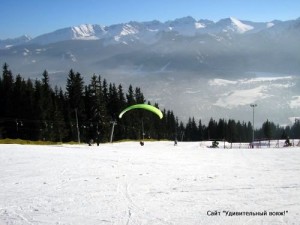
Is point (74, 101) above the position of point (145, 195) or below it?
above

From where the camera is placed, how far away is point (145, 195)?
45.5 feet

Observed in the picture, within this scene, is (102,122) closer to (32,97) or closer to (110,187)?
(32,97)

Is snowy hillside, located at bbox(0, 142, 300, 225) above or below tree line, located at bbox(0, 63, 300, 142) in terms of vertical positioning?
below

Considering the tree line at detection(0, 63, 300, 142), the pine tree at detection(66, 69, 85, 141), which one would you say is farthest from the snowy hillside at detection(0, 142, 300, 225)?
the pine tree at detection(66, 69, 85, 141)

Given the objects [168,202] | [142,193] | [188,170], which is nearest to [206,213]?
[168,202]

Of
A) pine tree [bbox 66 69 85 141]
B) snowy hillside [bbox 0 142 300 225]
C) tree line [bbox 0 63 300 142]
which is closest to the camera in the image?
snowy hillside [bbox 0 142 300 225]

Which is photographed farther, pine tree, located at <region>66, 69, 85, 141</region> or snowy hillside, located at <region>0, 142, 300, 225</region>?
pine tree, located at <region>66, 69, 85, 141</region>

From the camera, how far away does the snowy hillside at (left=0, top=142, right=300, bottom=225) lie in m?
10.7

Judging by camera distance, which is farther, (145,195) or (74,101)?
A: (74,101)

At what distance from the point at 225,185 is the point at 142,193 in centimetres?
367

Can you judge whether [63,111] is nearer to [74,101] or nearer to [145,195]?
[74,101]

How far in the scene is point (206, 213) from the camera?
11.2m

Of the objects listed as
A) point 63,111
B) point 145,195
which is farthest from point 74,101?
point 145,195

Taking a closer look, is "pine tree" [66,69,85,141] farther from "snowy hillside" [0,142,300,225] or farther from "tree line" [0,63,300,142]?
"snowy hillside" [0,142,300,225]
